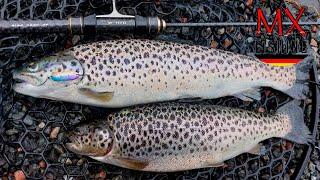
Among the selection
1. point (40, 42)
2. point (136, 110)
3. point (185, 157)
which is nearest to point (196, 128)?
point (185, 157)

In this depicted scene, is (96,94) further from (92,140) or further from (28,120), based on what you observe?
(28,120)

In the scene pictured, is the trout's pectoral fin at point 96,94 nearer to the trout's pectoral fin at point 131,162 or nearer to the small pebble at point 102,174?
the trout's pectoral fin at point 131,162

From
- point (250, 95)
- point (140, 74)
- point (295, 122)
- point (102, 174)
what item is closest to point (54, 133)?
point (102, 174)

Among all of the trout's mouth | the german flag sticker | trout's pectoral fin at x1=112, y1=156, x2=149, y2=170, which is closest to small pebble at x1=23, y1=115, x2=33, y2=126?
the trout's mouth

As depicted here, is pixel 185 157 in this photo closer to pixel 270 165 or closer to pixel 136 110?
pixel 136 110

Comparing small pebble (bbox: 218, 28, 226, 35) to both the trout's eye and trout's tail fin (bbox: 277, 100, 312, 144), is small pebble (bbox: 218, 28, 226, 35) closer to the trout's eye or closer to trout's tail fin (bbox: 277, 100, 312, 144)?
trout's tail fin (bbox: 277, 100, 312, 144)
